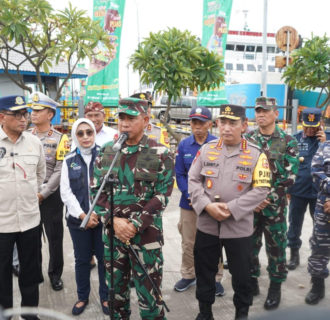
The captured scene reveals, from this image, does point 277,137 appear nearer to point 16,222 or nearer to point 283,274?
point 283,274

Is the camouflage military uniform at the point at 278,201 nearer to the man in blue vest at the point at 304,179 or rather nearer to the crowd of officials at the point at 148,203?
the crowd of officials at the point at 148,203

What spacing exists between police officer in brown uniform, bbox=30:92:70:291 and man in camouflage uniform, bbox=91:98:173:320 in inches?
45.8

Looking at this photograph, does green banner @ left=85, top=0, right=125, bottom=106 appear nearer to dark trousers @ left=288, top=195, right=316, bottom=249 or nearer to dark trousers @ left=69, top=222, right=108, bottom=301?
dark trousers @ left=288, top=195, right=316, bottom=249

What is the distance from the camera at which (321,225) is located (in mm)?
3482

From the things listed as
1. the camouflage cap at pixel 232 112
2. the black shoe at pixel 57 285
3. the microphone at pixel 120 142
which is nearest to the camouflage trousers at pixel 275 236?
the camouflage cap at pixel 232 112

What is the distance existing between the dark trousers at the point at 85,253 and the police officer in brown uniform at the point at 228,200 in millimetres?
989

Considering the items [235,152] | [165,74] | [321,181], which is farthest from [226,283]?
[165,74]

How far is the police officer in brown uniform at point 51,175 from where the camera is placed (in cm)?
377

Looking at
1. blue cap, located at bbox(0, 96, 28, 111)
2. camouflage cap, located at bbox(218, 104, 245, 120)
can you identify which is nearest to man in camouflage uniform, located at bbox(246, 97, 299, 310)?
camouflage cap, located at bbox(218, 104, 245, 120)

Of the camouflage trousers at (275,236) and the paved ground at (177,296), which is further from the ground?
the camouflage trousers at (275,236)

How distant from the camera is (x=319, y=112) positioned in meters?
4.05

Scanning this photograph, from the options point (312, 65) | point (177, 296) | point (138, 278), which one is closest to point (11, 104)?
point (138, 278)

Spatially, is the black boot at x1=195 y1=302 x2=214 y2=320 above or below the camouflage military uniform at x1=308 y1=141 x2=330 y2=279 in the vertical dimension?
below

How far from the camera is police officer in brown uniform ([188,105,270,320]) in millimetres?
2857
